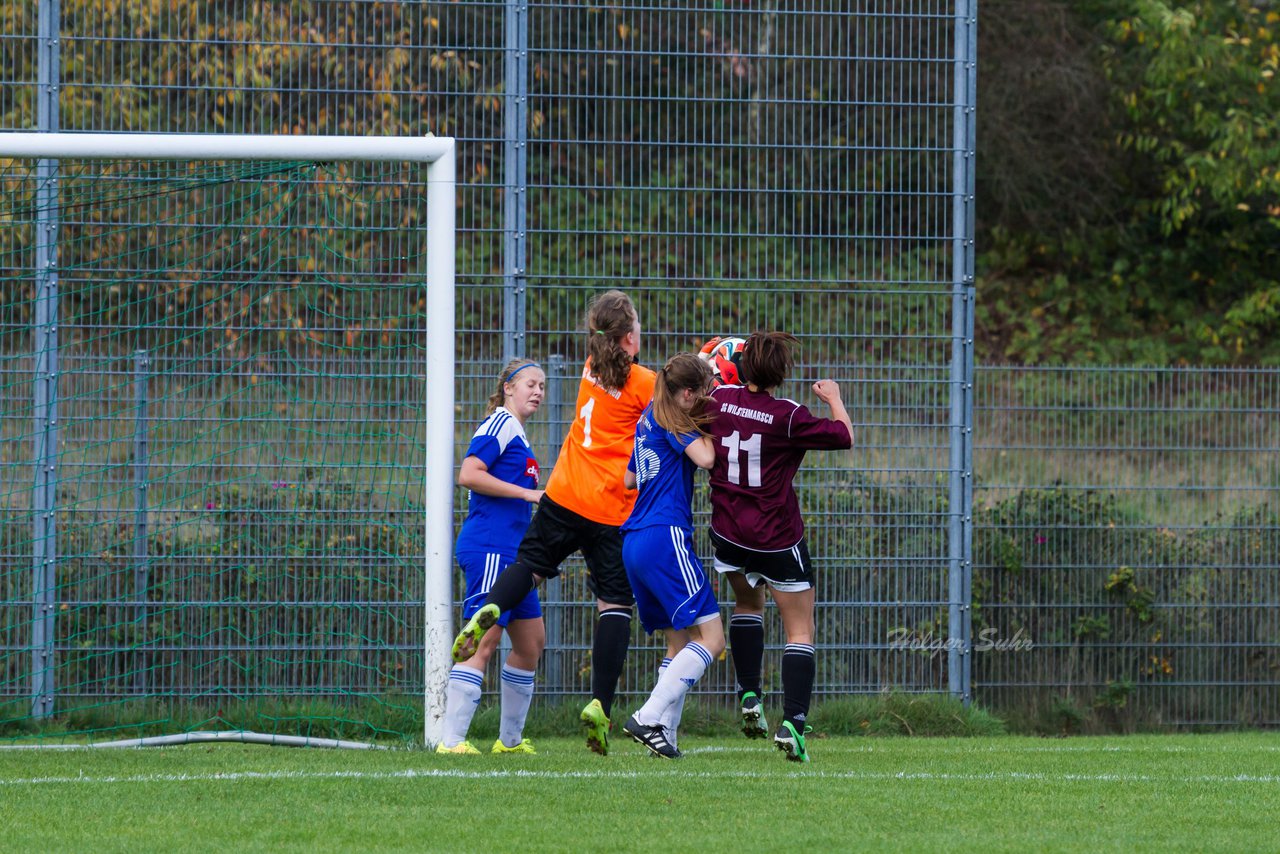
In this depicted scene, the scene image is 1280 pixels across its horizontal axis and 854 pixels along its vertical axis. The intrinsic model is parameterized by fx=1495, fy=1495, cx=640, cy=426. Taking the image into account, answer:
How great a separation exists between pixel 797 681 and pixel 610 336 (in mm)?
1634

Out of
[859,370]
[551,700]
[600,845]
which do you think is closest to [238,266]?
[551,700]

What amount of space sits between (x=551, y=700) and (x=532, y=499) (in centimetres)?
245

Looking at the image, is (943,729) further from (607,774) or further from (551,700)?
(607,774)

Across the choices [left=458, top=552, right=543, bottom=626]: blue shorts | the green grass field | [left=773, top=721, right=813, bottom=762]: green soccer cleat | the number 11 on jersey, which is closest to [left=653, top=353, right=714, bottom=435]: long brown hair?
the number 11 on jersey

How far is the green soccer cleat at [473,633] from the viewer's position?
5.92m

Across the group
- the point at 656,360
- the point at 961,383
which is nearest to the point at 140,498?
the point at 656,360

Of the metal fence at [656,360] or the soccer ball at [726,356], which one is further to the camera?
the metal fence at [656,360]

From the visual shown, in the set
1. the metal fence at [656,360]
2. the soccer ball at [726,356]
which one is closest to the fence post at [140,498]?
the metal fence at [656,360]

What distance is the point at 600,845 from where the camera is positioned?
14.0 ft

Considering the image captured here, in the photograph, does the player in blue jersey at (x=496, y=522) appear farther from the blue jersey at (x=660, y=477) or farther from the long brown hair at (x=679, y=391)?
the long brown hair at (x=679, y=391)

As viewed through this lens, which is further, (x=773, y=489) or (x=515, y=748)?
(x=515, y=748)

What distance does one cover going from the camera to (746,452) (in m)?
6.18

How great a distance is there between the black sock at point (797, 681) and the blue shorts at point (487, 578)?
114 centimetres

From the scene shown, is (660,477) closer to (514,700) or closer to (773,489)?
(773,489)
